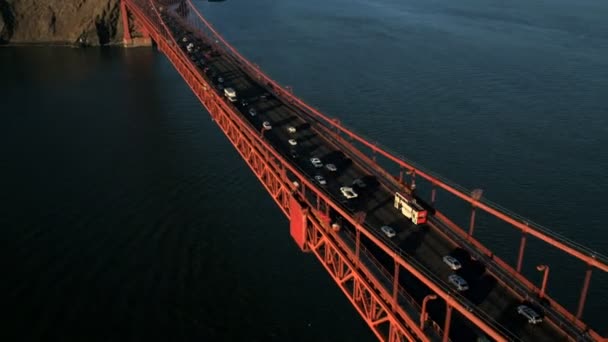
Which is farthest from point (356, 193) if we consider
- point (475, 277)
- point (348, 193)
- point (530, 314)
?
point (530, 314)

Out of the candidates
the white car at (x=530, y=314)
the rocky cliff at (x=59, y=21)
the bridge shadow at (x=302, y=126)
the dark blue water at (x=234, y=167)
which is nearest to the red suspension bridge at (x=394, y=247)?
the white car at (x=530, y=314)

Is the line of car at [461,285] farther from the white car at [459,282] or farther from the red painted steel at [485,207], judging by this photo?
the red painted steel at [485,207]

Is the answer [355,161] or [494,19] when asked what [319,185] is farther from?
[494,19]

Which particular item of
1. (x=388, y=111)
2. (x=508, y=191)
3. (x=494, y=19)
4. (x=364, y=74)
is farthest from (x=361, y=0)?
(x=508, y=191)

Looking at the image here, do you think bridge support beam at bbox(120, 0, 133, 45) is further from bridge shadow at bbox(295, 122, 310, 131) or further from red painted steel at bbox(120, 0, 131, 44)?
bridge shadow at bbox(295, 122, 310, 131)

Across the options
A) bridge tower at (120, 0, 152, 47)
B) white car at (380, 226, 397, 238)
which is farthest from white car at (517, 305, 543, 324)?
bridge tower at (120, 0, 152, 47)
